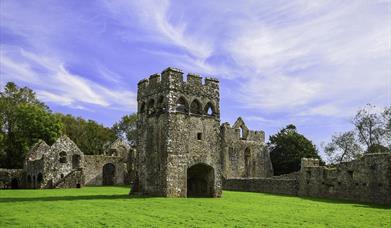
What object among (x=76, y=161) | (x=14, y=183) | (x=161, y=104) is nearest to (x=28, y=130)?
(x=14, y=183)

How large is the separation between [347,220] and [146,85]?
55.5 feet

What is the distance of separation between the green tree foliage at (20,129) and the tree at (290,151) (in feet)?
108

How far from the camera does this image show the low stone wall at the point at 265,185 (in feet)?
115

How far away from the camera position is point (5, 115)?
193 feet

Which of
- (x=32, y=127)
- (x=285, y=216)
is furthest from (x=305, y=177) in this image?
(x=32, y=127)

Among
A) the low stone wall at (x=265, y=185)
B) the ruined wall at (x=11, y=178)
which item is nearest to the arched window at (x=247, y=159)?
the low stone wall at (x=265, y=185)

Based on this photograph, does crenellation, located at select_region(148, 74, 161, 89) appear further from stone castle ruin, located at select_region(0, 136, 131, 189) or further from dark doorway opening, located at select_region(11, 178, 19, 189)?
dark doorway opening, located at select_region(11, 178, 19, 189)

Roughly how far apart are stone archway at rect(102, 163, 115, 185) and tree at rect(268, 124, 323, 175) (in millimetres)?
24598

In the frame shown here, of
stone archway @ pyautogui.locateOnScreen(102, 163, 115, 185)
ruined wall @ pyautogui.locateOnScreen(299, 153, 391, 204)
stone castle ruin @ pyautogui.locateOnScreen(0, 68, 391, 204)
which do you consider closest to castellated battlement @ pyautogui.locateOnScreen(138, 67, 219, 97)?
stone castle ruin @ pyautogui.locateOnScreen(0, 68, 391, 204)

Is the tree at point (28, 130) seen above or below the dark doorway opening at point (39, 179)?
above

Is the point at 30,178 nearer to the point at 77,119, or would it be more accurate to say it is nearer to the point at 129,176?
the point at 129,176

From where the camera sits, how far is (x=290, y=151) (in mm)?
62000

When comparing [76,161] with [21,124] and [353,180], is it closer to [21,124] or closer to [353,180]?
[21,124]

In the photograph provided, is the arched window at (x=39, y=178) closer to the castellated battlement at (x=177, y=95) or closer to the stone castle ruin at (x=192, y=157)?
the stone castle ruin at (x=192, y=157)
